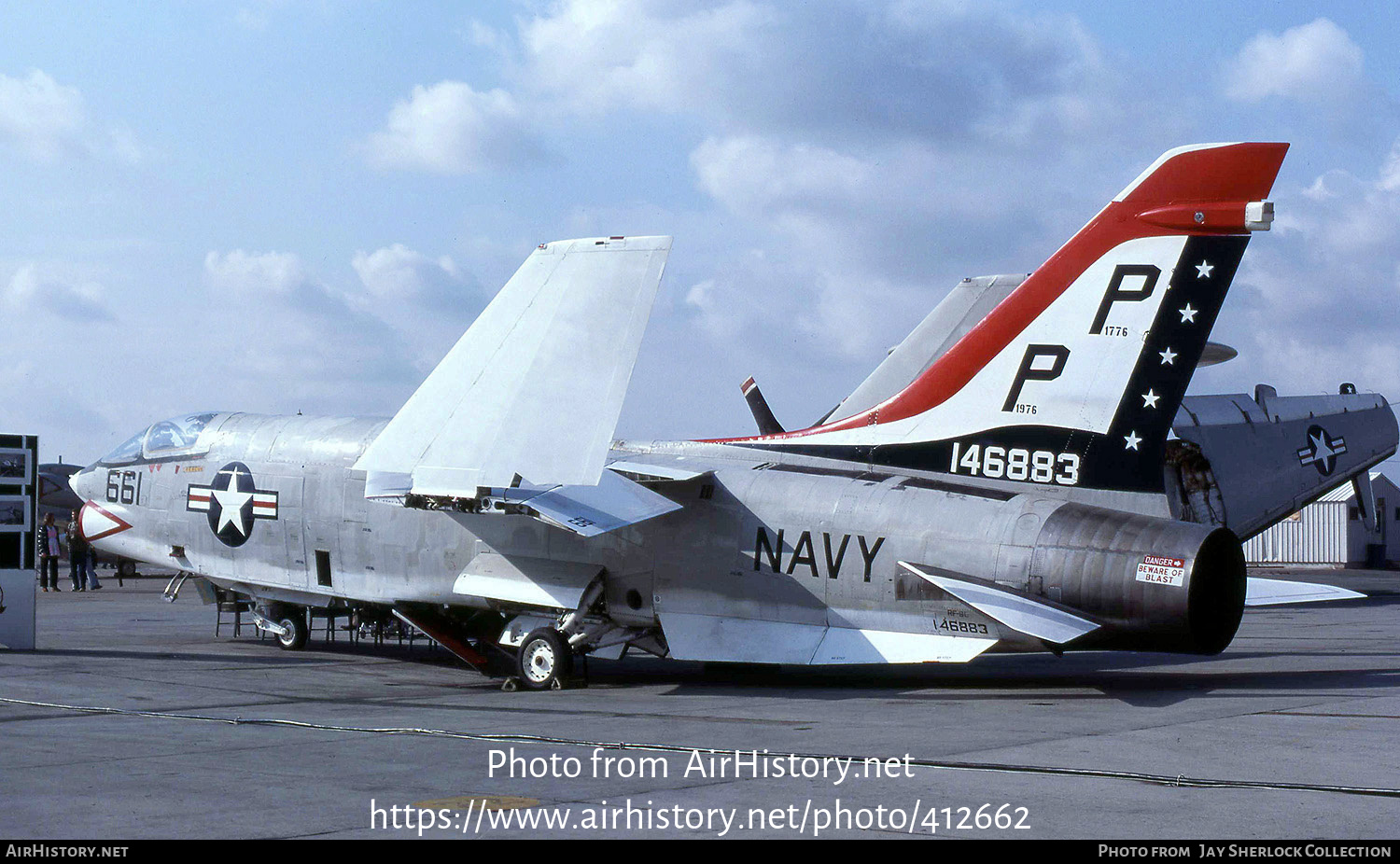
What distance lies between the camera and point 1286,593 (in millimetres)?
15766

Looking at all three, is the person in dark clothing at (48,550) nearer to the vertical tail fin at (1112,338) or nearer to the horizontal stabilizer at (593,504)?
the horizontal stabilizer at (593,504)

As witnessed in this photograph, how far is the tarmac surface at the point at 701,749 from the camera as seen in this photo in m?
7.29

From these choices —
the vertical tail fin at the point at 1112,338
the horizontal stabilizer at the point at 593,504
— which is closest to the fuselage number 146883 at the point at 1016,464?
the vertical tail fin at the point at 1112,338

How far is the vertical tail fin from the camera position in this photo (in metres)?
14.1

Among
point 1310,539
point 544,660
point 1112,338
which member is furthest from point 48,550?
point 1310,539

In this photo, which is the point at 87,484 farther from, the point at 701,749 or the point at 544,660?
the point at 701,749

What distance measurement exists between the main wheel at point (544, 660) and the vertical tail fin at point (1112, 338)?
4.88m

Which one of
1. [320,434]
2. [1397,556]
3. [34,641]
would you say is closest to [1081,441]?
[320,434]

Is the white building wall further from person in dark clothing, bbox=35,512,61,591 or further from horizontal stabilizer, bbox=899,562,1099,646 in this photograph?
horizontal stabilizer, bbox=899,562,1099,646

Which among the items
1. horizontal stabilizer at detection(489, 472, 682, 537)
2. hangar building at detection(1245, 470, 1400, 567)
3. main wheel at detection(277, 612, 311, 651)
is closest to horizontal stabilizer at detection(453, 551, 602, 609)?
horizontal stabilizer at detection(489, 472, 682, 537)

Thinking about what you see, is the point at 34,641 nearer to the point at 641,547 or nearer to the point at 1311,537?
the point at 641,547
